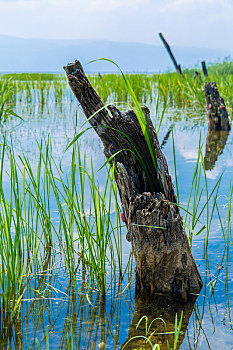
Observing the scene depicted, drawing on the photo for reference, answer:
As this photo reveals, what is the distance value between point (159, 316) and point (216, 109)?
18.5 feet

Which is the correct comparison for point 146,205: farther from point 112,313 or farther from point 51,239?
point 51,239

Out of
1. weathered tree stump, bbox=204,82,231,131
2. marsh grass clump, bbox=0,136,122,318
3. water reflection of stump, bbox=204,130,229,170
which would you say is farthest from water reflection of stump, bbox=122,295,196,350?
weathered tree stump, bbox=204,82,231,131

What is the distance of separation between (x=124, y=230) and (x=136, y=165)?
2.97ft

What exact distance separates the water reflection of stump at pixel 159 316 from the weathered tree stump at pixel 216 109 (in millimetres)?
5384

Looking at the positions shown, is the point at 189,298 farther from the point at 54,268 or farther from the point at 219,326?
the point at 54,268

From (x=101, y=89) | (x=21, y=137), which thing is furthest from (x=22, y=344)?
(x=101, y=89)

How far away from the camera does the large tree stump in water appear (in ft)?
6.73

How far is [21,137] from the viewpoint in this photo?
6.37m

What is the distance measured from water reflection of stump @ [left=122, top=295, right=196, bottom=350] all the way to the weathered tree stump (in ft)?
17.7

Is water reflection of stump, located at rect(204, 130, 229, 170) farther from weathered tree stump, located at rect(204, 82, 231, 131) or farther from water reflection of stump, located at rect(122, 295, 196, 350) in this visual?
water reflection of stump, located at rect(122, 295, 196, 350)

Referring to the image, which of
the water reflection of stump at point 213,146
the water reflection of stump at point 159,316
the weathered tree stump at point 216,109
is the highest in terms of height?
the weathered tree stump at point 216,109

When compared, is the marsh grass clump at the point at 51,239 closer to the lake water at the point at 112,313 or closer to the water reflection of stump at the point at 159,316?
the lake water at the point at 112,313

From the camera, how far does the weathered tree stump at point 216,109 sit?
7.01 meters

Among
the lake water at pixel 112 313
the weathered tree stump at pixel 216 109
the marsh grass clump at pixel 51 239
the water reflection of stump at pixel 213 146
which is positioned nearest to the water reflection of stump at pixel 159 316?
the lake water at pixel 112 313
